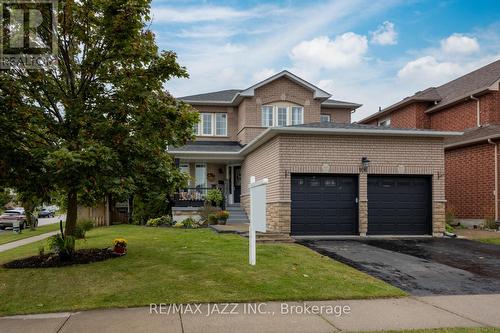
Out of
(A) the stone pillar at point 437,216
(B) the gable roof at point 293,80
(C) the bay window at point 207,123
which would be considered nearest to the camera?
(A) the stone pillar at point 437,216

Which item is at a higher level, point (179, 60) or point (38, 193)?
point (179, 60)

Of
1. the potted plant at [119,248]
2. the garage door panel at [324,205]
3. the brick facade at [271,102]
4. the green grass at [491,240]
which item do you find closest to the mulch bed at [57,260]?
the potted plant at [119,248]

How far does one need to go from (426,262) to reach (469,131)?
13725 millimetres

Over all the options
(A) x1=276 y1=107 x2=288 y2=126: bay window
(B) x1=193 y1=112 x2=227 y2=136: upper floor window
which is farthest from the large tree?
(B) x1=193 y1=112 x2=227 y2=136: upper floor window

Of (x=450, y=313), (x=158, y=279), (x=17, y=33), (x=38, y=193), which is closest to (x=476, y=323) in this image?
(x=450, y=313)

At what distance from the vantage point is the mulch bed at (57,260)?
9477 mm

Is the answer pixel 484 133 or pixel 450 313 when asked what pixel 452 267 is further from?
pixel 484 133

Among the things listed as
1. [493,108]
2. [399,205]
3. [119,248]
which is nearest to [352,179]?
[399,205]

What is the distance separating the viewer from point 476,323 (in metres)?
5.55

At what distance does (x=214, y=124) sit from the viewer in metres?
24.9

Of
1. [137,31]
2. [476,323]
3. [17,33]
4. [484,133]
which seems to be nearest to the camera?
[476,323]

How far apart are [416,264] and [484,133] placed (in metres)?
12.3

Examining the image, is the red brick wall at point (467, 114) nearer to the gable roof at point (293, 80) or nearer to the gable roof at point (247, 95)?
the gable roof at point (247, 95)

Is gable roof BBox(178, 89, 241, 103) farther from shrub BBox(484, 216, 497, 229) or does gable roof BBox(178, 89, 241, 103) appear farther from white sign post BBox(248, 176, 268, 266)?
white sign post BBox(248, 176, 268, 266)
